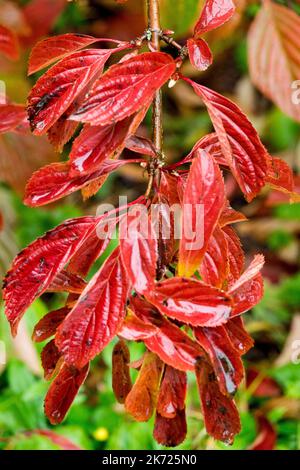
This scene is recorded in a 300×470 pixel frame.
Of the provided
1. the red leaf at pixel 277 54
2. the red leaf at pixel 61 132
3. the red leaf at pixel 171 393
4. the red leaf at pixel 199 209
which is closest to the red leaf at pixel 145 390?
the red leaf at pixel 171 393

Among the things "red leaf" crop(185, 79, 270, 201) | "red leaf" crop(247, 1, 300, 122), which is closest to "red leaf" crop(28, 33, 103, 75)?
"red leaf" crop(185, 79, 270, 201)

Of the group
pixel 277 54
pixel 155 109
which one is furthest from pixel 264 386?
pixel 155 109

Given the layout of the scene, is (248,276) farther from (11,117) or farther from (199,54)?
(11,117)

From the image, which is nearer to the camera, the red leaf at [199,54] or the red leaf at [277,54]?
the red leaf at [199,54]

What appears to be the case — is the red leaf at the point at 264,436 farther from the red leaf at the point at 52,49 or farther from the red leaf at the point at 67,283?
the red leaf at the point at 52,49

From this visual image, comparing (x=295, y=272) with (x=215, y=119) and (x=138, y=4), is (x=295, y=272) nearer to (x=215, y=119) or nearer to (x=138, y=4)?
(x=138, y=4)

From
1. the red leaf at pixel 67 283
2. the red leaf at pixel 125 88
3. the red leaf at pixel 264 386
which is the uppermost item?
the red leaf at pixel 125 88

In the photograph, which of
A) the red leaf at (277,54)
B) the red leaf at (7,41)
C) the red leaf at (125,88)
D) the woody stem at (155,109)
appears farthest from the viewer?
the red leaf at (277,54)
